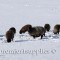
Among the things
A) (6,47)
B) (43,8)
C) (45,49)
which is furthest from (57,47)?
(43,8)

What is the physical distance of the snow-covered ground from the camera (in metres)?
4.65

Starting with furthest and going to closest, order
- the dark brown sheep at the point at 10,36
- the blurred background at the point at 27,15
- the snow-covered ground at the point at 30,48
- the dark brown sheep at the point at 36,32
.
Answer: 1. the blurred background at the point at 27,15
2. the dark brown sheep at the point at 36,32
3. the dark brown sheep at the point at 10,36
4. the snow-covered ground at the point at 30,48

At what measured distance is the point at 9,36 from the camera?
5.54 metres

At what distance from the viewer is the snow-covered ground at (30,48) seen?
4654 millimetres

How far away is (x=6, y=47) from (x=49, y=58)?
824 mm

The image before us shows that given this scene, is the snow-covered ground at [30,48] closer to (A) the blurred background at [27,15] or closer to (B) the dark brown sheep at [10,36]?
(B) the dark brown sheep at [10,36]

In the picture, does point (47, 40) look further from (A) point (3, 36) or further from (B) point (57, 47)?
(A) point (3, 36)

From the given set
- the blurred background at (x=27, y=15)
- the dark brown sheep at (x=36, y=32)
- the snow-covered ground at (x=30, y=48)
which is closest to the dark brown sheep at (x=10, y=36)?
the snow-covered ground at (x=30, y=48)

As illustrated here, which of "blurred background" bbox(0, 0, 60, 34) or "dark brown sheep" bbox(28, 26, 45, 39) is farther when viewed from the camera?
"blurred background" bbox(0, 0, 60, 34)

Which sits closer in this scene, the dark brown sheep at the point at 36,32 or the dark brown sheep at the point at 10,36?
the dark brown sheep at the point at 10,36

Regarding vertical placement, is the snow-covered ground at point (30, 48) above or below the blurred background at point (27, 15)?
below

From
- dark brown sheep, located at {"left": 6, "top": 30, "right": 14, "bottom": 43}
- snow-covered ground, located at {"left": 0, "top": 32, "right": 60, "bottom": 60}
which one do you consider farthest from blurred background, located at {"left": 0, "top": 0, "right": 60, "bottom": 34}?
snow-covered ground, located at {"left": 0, "top": 32, "right": 60, "bottom": 60}

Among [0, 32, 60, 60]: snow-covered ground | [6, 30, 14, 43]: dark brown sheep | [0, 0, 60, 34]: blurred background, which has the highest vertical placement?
[0, 0, 60, 34]: blurred background

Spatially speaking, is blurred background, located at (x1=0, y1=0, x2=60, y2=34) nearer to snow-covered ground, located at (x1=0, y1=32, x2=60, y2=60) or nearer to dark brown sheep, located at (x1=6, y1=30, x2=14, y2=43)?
dark brown sheep, located at (x1=6, y1=30, x2=14, y2=43)
